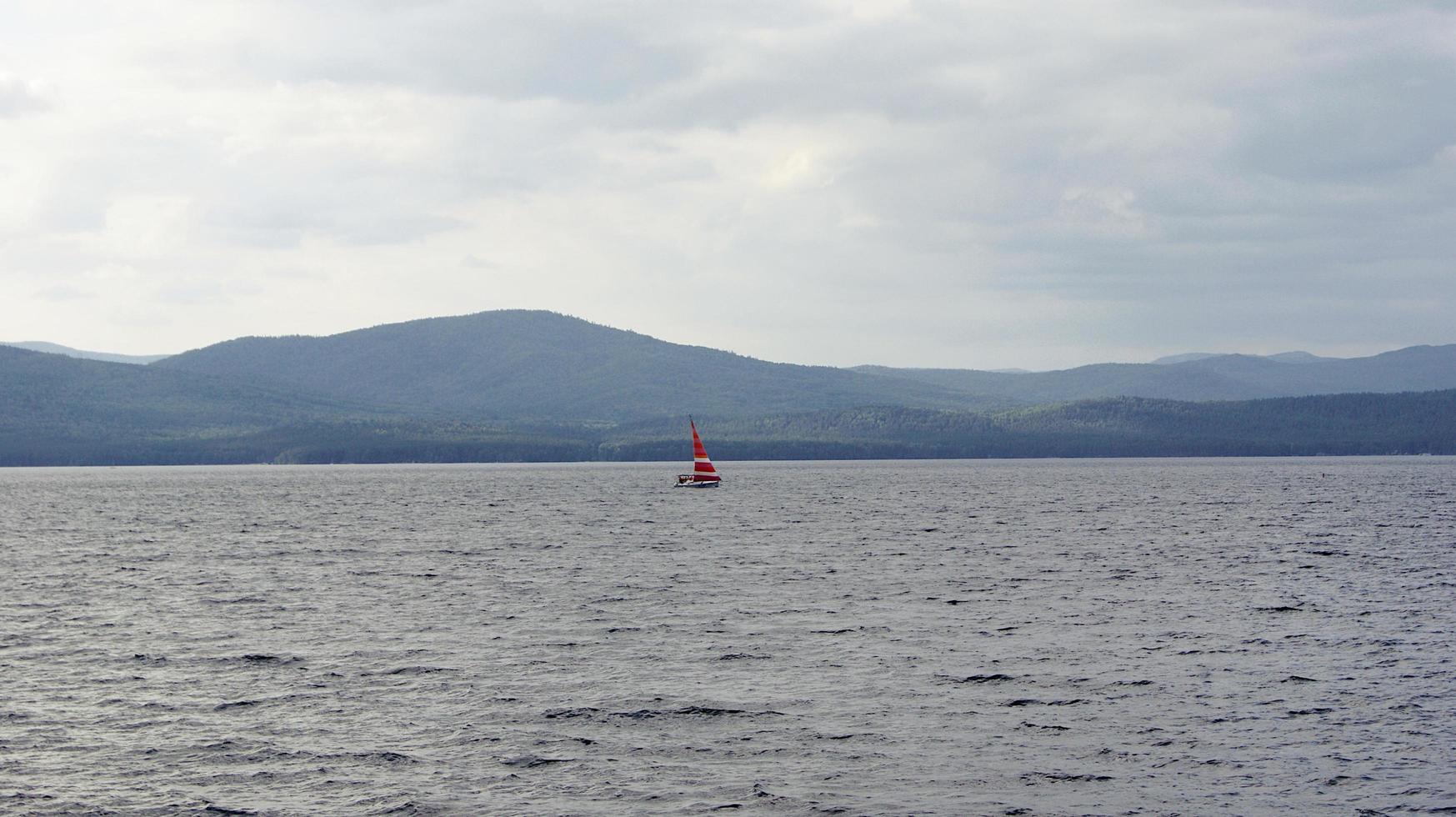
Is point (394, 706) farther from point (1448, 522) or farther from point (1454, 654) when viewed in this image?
point (1448, 522)

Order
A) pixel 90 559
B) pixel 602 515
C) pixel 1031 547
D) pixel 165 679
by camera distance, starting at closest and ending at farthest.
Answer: pixel 165 679 < pixel 90 559 < pixel 1031 547 < pixel 602 515

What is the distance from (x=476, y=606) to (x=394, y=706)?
2478 cm

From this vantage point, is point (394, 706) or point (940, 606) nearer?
point (394, 706)

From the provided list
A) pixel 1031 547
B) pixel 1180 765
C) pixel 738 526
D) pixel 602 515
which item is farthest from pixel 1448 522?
pixel 1180 765

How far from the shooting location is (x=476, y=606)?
213 ft

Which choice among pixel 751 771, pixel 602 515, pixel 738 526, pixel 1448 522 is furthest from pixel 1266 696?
pixel 602 515

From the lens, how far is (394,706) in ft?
132

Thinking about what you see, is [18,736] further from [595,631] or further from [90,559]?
[90,559]

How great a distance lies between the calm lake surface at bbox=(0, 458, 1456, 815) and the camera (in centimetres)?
3131

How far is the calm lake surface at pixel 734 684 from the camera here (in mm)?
31312

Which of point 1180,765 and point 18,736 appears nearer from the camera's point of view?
point 1180,765

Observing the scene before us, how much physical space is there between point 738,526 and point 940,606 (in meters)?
66.9

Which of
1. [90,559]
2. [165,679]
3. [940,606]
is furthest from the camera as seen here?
[90,559]

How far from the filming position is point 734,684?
4341 centimetres
